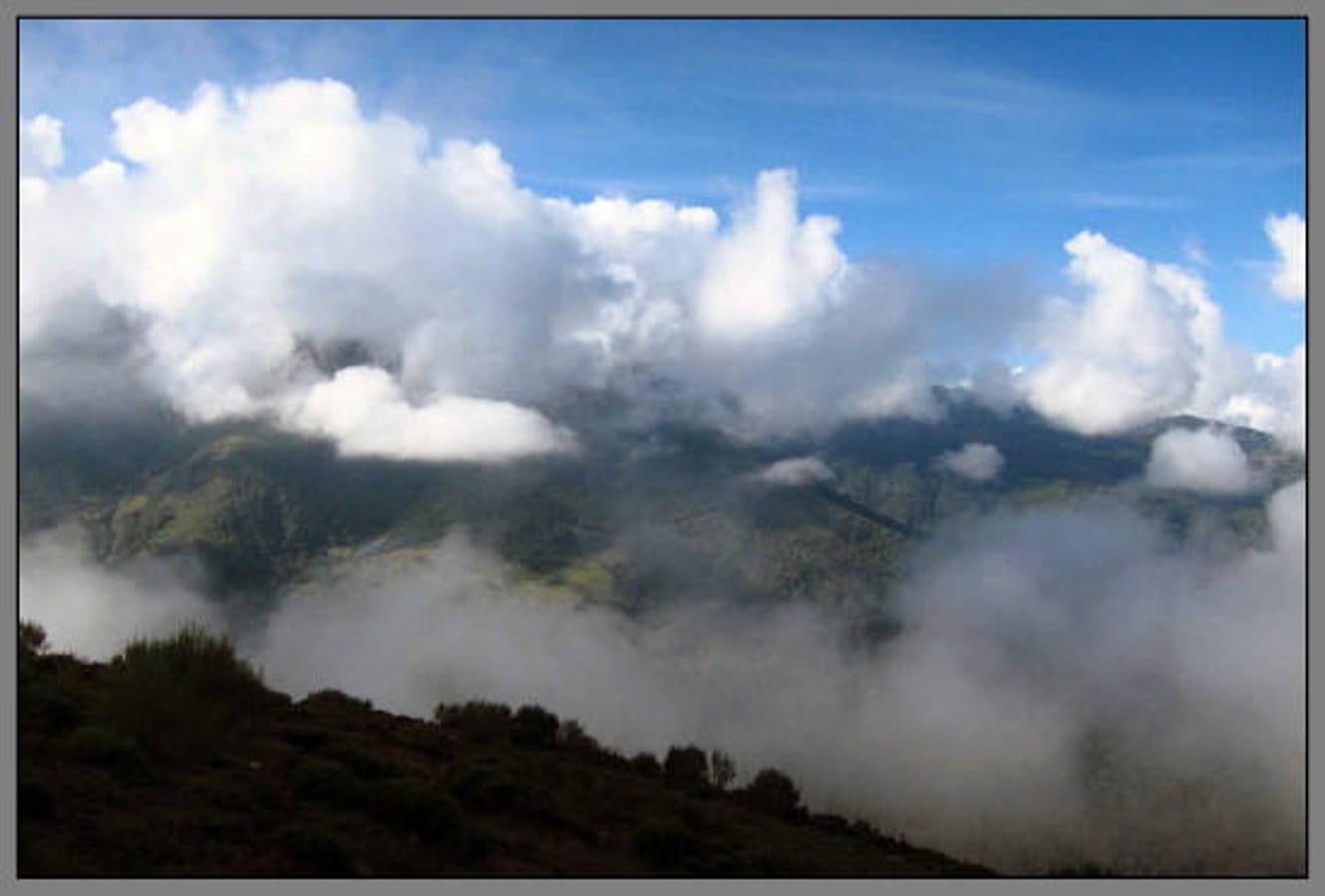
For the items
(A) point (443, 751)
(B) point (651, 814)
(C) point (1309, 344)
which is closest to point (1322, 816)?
(C) point (1309, 344)

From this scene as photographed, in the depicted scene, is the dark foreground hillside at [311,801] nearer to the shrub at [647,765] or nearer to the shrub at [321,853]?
the shrub at [321,853]

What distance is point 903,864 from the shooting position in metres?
14.5

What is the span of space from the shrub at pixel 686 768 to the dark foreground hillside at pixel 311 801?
0.83 metres

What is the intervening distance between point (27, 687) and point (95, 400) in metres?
134

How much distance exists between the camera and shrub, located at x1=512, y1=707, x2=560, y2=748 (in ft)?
62.2

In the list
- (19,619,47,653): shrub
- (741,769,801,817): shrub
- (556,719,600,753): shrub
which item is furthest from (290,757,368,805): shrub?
(741,769,801,817): shrub

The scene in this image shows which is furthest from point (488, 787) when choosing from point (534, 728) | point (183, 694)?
point (534, 728)

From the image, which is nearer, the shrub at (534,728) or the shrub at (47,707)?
the shrub at (47,707)

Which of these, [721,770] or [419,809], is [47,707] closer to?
[419,809]

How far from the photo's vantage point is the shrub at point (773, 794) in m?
17.9

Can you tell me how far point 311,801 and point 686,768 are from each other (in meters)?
9.12

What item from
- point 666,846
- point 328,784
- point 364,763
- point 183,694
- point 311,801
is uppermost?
point 183,694

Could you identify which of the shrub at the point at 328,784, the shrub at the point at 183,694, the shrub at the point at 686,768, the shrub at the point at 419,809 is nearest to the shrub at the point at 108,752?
the shrub at the point at 183,694

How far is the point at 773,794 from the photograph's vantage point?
18.6m
